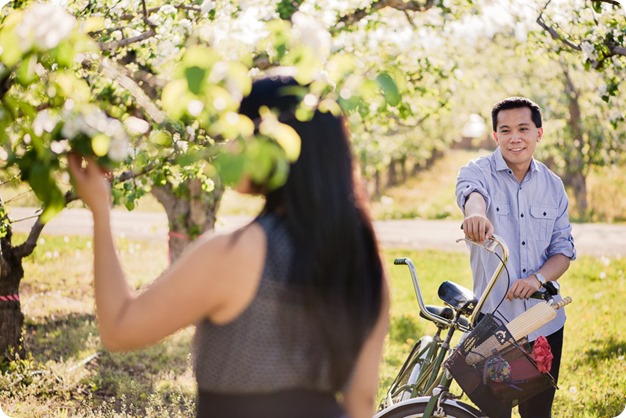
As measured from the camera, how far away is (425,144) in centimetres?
2144

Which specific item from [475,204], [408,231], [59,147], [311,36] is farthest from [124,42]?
[408,231]

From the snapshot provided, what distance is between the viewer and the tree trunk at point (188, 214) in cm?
687

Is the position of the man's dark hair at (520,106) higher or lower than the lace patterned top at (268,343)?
higher

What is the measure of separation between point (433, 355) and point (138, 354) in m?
3.52

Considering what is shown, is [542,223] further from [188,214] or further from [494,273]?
[188,214]

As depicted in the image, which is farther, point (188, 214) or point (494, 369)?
point (188, 214)

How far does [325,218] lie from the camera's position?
4.99 ft

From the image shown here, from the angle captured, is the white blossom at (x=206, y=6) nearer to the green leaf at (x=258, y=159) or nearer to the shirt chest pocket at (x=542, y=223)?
the shirt chest pocket at (x=542, y=223)

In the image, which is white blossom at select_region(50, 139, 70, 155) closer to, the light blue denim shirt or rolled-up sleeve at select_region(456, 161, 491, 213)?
rolled-up sleeve at select_region(456, 161, 491, 213)

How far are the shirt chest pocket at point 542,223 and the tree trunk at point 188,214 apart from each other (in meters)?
3.87

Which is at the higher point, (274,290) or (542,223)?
(274,290)

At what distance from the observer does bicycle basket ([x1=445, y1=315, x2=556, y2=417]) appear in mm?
2639

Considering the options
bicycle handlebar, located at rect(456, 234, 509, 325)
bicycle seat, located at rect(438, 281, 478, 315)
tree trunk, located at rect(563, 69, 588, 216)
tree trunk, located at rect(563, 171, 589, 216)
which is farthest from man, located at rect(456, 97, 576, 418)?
tree trunk, located at rect(563, 171, 589, 216)

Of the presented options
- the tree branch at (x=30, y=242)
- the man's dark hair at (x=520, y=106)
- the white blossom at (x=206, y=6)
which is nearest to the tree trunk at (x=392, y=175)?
the tree branch at (x=30, y=242)
